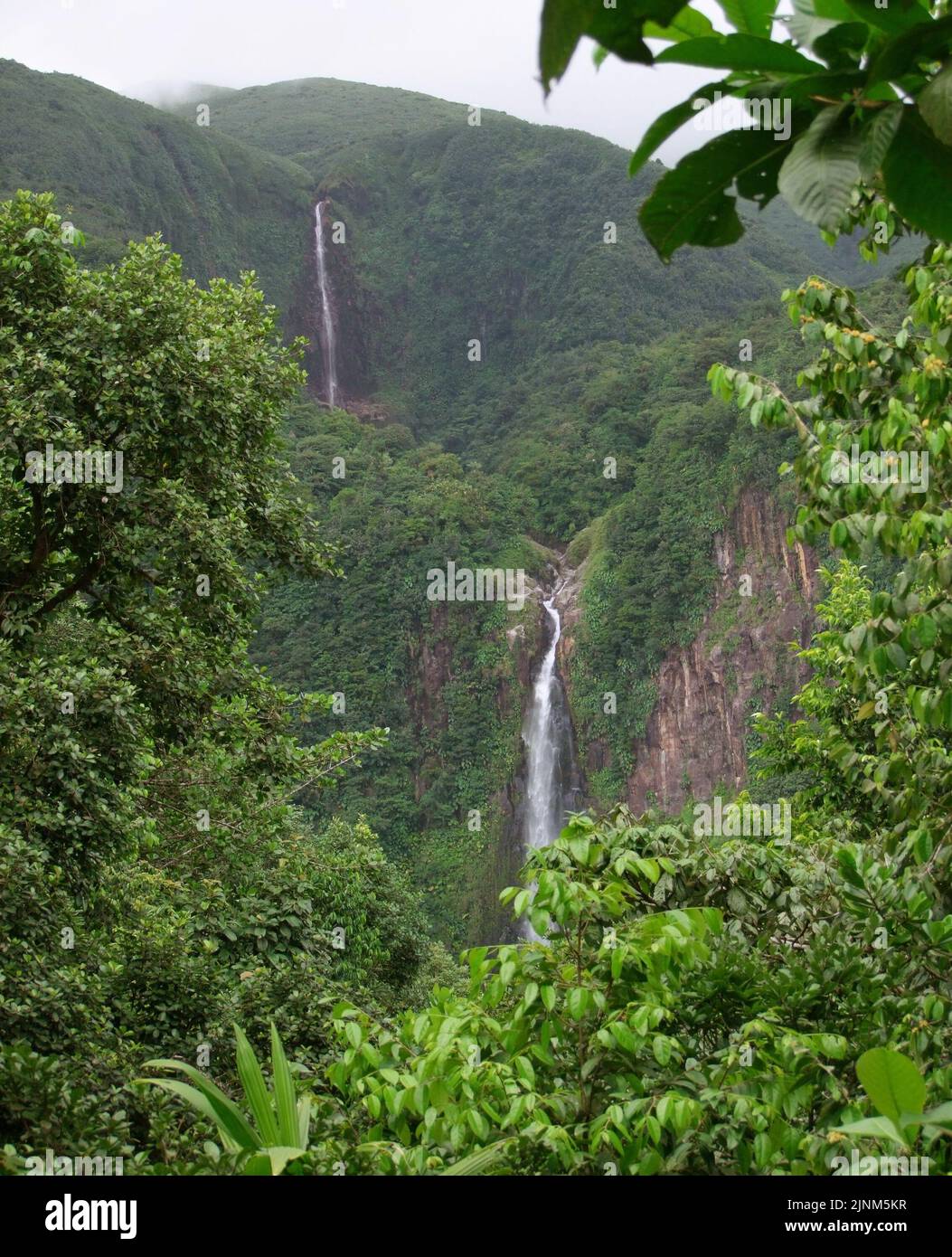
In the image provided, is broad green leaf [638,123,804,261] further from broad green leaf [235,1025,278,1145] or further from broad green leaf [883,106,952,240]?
broad green leaf [235,1025,278,1145]

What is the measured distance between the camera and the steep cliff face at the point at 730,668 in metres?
28.5

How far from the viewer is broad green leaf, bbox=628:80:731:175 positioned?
20.9 inches

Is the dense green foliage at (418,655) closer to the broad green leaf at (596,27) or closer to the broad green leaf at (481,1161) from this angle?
the broad green leaf at (481,1161)

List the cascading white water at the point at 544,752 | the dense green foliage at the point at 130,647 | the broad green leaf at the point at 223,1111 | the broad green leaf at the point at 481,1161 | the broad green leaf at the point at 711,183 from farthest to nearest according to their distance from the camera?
the cascading white water at the point at 544,752 → the dense green foliage at the point at 130,647 → the broad green leaf at the point at 223,1111 → the broad green leaf at the point at 481,1161 → the broad green leaf at the point at 711,183

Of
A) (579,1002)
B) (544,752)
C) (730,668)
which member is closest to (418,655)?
(544,752)

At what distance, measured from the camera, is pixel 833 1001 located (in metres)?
2.83

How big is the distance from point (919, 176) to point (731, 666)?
29869mm

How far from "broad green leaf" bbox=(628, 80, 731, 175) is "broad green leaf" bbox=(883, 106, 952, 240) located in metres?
0.09

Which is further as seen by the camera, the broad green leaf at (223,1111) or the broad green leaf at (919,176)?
the broad green leaf at (223,1111)

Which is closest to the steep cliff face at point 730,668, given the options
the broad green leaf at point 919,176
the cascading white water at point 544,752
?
the cascading white water at point 544,752

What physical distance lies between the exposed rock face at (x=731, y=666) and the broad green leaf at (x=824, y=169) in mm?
28152

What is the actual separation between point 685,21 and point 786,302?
128 inches

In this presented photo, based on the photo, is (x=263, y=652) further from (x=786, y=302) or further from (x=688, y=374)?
A: (x=786, y=302)

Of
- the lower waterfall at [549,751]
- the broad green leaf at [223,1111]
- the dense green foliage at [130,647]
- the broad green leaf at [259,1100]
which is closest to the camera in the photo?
the broad green leaf at [223,1111]
